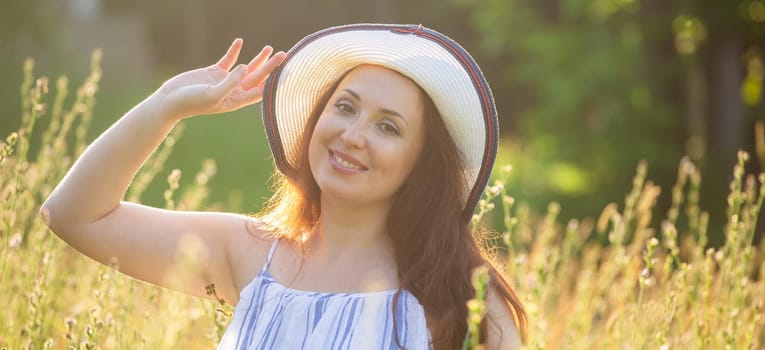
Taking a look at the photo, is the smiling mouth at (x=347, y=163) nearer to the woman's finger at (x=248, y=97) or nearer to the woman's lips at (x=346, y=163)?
the woman's lips at (x=346, y=163)

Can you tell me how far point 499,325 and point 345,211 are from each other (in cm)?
42

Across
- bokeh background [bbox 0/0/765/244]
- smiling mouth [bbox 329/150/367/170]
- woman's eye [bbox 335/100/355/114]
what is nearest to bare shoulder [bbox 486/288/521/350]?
smiling mouth [bbox 329/150/367/170]

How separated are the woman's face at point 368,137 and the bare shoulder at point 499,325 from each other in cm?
33

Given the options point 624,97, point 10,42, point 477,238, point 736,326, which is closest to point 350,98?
point 477,238

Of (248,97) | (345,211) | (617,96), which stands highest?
(617,96)

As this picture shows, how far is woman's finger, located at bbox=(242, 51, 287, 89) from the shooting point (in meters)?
2.42

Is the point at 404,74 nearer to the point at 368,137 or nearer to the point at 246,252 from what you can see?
the point at 368,137

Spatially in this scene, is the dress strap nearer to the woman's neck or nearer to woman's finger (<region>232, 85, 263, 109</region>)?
the woman's neck

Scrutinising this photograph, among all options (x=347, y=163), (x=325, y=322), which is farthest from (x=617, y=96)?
(x=325, y=322)

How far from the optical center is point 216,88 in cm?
232

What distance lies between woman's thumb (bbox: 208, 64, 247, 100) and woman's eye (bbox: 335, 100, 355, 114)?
222mm

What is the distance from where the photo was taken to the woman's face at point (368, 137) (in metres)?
2.27

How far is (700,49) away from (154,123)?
7452mm

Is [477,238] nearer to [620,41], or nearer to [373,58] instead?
[373,58]
